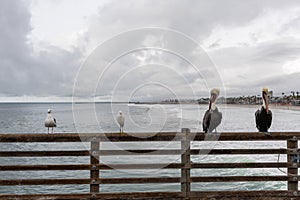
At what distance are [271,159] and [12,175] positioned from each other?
986 centimetres

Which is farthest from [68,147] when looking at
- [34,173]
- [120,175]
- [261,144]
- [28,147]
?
[261,144]

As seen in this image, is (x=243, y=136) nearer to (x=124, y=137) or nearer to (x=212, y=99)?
(x=212, y=99)

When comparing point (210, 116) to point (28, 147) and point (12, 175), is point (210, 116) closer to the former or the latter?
point (12, 175)

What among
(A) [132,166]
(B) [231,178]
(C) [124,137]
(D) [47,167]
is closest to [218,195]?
(B) [231,178]

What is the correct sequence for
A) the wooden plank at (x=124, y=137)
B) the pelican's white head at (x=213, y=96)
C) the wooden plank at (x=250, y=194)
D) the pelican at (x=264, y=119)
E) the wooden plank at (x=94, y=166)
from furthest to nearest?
the pelican's white head at (x=213, y=96) < the pelican at (x=264, y=119) < the wooden plank at (x=250, y=194) < the wooden plank at (x=94, y=166) < the wooden plank at (x=124, y=137)

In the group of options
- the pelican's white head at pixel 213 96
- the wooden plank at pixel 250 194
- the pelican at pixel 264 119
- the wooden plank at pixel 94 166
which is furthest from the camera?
the pelican's white head at pixel 213 96

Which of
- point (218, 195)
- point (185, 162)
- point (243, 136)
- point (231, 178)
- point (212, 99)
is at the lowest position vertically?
→ point (218, 195)

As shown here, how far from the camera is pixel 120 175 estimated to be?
34.5 feet

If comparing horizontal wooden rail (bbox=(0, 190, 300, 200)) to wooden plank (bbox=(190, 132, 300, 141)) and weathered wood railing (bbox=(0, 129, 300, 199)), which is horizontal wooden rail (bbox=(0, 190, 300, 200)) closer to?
weathered wood railing (bbox=(0, 129, 300, 199))

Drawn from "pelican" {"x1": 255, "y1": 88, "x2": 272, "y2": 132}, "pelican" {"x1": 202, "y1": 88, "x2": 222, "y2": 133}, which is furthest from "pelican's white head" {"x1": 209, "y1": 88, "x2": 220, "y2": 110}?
"pelican" {"x1": 255, "y1": 88, "x2": 272, "y2": 132}

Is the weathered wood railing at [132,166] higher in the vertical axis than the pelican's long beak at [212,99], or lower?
lower

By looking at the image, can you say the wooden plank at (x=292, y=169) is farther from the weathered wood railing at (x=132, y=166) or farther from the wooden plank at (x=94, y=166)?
the wooden plank at (x=94, y=166)

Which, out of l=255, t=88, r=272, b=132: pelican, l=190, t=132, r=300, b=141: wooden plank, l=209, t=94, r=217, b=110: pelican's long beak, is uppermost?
l=209, t=94, r=217, b=110: pelican's long beak

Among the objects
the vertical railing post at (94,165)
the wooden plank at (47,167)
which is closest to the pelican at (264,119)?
the vertical railing post at (94,165)
